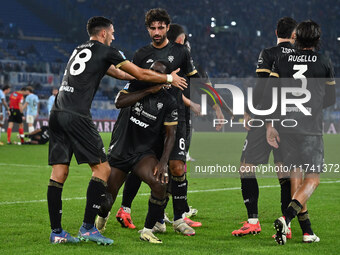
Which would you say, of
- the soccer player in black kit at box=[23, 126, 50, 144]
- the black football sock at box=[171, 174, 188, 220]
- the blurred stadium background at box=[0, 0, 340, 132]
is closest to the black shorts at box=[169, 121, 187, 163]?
the black football sock at box=[171, 174, 188, 220]

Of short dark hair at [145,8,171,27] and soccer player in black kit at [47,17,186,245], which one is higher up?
short dark hair at [145,8,171,27]

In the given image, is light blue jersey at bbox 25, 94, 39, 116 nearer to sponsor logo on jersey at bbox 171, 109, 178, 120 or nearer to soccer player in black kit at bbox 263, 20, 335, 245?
sponsor logo on jersey at bbox 171, 109, 178, 120

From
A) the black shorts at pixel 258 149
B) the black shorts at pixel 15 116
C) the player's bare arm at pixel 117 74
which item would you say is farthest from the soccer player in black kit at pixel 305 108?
the black shorts at pixel 15 116

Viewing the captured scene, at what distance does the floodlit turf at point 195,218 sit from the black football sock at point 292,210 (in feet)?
0.93

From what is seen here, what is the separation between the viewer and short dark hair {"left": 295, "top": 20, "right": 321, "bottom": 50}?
531 centimetres

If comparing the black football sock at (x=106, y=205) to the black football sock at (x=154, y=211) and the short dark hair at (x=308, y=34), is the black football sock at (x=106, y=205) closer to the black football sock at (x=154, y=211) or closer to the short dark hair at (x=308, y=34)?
the black football sock at (x=154, y=211)

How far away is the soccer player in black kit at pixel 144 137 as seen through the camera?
5.65m

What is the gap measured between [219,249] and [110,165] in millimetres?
1416

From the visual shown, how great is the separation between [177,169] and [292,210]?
4.59 ft

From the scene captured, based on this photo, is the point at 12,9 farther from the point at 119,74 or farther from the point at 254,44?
the point at 119,74

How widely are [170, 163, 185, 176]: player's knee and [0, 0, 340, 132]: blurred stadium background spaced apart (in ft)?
94.1

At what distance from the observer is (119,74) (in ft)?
19.1

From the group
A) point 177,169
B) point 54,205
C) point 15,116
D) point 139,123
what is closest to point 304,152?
point 177,169

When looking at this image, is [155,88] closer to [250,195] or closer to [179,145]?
[179,145]
